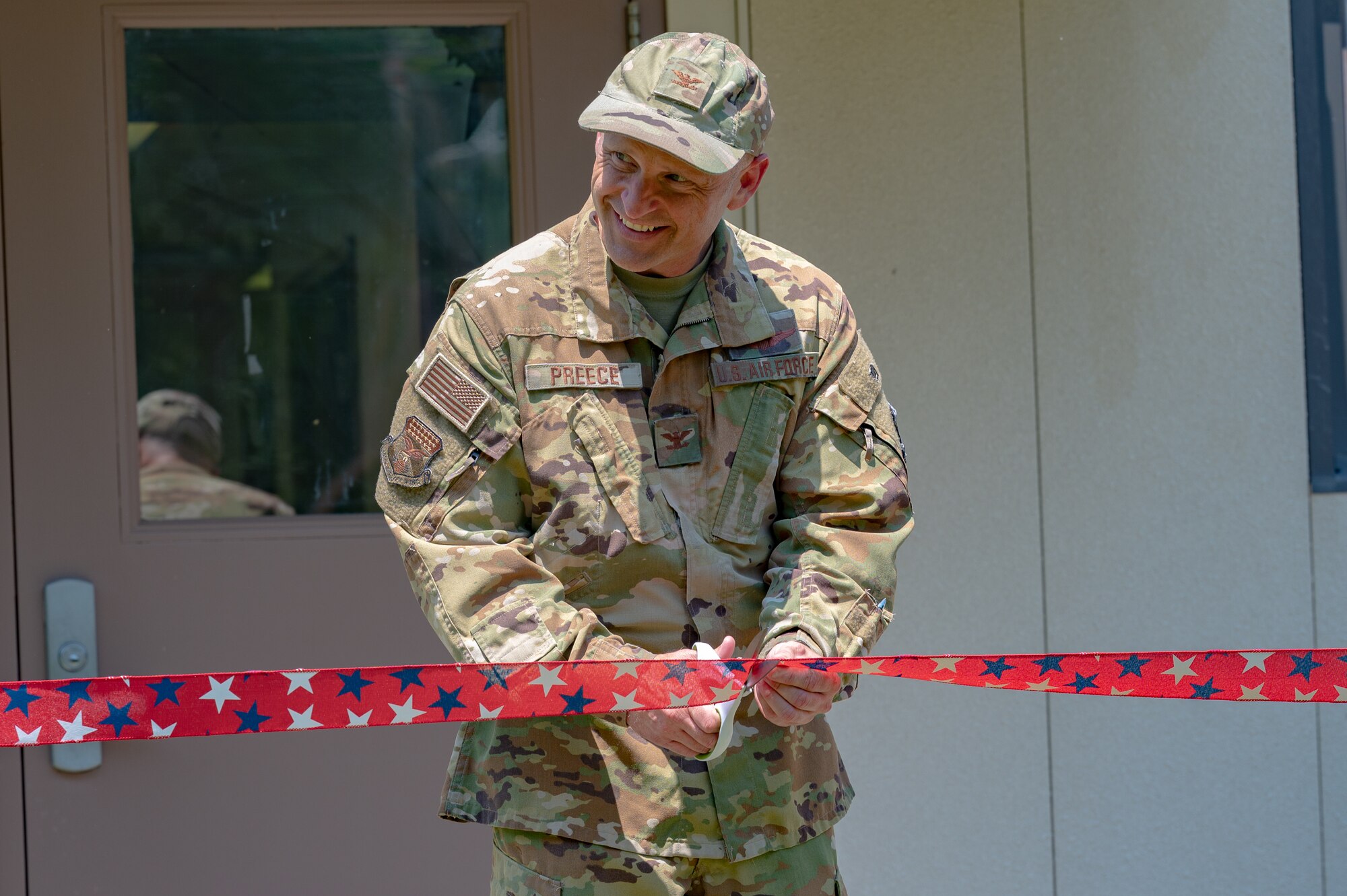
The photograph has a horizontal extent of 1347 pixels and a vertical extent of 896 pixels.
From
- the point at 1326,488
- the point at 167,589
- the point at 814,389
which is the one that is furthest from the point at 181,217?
the point at 1326,488

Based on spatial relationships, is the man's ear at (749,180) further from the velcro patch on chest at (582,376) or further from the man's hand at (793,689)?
the man's hand at (793,689)

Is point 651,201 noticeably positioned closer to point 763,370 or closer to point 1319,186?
point 763,370

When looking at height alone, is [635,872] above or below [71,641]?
below

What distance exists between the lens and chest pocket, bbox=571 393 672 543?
5.64 feet

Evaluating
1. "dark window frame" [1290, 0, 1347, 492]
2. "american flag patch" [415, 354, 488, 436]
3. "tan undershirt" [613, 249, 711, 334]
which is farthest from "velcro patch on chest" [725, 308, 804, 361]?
"dark window frame" [1290, 0, 1347, 492]

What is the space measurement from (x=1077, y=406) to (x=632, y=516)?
5.85ft

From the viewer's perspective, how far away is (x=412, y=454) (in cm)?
171

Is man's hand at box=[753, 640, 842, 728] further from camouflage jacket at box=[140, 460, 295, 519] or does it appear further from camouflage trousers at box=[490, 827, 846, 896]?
camouflage jacket at box=[140, 460, 295, 519]

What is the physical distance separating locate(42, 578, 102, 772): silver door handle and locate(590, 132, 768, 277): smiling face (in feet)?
5.38

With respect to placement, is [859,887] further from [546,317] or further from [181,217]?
[181,217]

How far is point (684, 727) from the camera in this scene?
5.18 feet

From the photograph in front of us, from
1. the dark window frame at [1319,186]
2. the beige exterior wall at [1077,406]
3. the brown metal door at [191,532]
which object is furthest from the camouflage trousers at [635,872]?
the dark window frame at [1319,186]

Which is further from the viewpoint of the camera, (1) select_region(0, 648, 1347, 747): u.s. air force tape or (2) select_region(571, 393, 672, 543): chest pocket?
(2) select_region(571, 393, 672, 543): chest pocket

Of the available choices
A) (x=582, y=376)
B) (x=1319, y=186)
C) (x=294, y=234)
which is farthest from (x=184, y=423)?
(x=1319, y=186)
